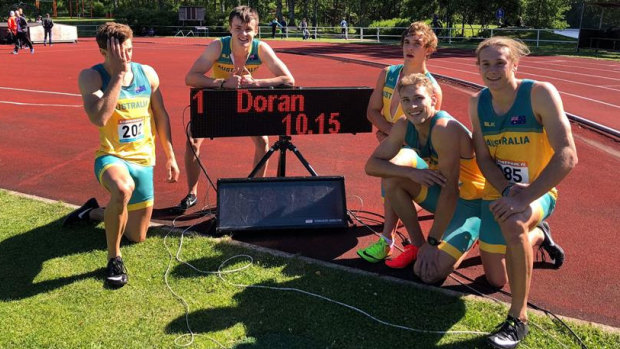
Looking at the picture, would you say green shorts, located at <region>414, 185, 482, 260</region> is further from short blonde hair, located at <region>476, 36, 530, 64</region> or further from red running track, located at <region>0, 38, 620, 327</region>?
short blonde hair, located at <region>476, 36, 530, 64</region>

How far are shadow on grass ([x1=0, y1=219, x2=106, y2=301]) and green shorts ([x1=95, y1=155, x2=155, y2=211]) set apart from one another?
0.49 metres

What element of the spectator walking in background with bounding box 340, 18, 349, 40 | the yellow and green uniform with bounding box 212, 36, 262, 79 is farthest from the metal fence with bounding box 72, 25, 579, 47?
the yellow and green uniform with bounding box 212, 36, 262, 79

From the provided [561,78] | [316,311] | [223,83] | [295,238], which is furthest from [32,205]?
[561,78]

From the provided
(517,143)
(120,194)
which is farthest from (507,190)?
(120,194)

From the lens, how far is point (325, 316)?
140 inches

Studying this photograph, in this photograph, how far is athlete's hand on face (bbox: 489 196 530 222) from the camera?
3311 millimetres

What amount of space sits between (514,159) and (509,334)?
3.92 ft

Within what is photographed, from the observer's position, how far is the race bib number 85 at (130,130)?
4449 mm

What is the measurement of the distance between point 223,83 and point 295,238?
156 cm

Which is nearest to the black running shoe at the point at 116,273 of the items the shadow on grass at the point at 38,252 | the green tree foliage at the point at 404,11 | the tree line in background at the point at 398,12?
the shadow on grass at the point at 38,252

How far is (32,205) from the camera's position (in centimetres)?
550

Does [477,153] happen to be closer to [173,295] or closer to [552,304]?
[552,304]

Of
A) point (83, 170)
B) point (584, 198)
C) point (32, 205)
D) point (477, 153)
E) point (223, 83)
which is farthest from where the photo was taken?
point (83, 170)

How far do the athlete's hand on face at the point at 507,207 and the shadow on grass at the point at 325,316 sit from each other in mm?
780
